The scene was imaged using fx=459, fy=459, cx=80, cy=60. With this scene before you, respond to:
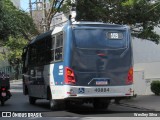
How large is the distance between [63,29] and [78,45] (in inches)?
39.2

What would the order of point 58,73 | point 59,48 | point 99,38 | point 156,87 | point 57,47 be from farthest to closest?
point 156,87 → point 57,47 → point 59,48 → point 58,73 → point 99,38

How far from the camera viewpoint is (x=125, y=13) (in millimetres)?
23203

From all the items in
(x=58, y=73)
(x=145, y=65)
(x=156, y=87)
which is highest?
(x=145, y=65)

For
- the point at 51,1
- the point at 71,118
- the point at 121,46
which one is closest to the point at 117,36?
the point at 121,46

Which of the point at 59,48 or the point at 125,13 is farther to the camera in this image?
the point at 125,13

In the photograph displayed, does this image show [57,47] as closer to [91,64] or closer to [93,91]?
[91,64]

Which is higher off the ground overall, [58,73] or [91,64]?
[91,64]

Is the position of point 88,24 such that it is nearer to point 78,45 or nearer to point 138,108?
point 78,45

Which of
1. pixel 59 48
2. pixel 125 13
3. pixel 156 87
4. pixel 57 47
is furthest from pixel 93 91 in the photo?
pixel 156 87

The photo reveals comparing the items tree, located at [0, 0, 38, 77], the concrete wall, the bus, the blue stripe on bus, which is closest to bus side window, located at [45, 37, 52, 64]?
the bus

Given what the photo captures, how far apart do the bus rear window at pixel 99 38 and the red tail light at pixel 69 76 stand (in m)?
0.94

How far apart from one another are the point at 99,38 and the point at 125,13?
21.4 ft

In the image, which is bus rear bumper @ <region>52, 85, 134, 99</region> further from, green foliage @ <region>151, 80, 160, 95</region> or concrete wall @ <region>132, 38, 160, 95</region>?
concrete wall @ <region>132, 38, 160, 95</region>

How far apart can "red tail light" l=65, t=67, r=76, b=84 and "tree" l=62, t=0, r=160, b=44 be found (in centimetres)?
682
